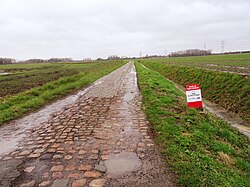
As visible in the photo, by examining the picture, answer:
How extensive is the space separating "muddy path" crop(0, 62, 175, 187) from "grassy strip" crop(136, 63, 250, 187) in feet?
1.01

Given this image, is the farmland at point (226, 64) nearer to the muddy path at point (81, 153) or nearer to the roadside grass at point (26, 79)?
the muddy path at point (81, 153)

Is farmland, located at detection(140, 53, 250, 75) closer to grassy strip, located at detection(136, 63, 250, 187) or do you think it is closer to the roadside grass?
grassy strip, located at detection(136, 63, 250, 187)

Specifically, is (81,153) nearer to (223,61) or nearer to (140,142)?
(140,142)

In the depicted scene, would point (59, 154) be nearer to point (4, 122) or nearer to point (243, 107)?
point (4, 122)

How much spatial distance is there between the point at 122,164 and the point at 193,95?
4975 mm

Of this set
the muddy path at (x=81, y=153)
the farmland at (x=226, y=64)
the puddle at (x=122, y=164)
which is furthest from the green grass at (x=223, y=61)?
the puddle at (x=122, y=164)

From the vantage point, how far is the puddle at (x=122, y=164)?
153 inches

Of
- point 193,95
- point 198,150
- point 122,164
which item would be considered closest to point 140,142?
point 122,164

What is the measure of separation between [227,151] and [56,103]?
794 centimetres

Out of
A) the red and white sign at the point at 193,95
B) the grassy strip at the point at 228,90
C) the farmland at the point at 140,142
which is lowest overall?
the grassy strip at the point at 228,90

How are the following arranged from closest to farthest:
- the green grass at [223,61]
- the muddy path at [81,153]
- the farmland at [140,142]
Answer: the muddy path at [81,153] → the farmland at [140,142] → the green grass at [223,61]

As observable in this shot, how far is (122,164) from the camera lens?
417 cm

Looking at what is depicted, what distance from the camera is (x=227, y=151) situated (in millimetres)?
5273

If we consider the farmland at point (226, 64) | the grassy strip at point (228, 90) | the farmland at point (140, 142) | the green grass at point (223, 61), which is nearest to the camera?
the farmland at point (140, 142)
